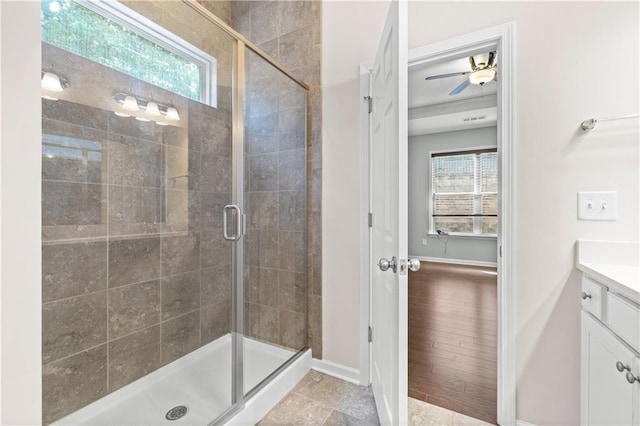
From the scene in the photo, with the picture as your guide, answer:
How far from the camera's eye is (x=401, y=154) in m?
1.12

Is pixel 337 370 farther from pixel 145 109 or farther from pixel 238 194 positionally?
pixel 145 109

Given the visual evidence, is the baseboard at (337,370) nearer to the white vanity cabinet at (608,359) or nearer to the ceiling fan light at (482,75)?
the white vanity cabinet at (608,359)

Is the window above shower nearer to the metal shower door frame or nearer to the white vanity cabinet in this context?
the metal shower door frame

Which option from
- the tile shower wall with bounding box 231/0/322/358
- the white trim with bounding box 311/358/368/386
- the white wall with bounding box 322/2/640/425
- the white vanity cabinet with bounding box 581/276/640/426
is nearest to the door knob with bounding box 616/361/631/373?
the white vanity cabinet with bounding box 581/276/640/426

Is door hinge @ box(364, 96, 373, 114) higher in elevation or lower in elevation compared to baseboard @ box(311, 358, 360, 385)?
higher

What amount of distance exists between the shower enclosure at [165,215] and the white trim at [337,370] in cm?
15

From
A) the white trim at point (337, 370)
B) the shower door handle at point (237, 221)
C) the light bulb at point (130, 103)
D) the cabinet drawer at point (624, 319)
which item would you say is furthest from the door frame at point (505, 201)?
the light bulb at point (130, 103)

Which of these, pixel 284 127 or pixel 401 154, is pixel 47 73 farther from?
pixel 401 154

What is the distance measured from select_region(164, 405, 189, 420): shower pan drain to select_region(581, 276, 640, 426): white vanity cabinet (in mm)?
1960

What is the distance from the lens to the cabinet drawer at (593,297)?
1.13m

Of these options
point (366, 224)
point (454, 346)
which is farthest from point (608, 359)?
point (454, 346)

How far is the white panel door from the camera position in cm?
112

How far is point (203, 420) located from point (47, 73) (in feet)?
6.21

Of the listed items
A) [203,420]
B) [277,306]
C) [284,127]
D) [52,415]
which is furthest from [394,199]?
[52,415]
